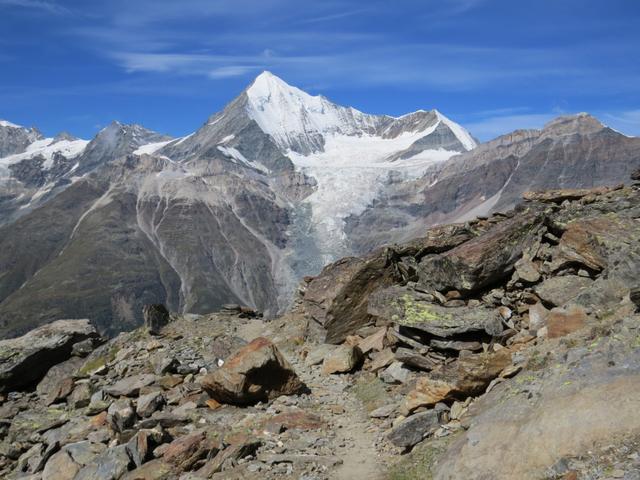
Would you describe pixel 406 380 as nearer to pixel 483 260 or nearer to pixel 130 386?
pixel 483 260

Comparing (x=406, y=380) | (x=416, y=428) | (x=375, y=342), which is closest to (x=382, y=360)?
A: (x=375, y=342)

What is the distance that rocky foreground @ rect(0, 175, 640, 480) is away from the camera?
46.2 feet

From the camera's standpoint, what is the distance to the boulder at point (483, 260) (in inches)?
959

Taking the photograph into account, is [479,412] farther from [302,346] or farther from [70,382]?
[70,382]

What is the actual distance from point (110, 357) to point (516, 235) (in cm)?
2291

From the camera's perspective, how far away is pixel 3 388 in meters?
32.9

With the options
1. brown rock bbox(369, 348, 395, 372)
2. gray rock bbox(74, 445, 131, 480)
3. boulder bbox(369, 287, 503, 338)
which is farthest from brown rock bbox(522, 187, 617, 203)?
gray rock bbox(74, 445, 131, 480)

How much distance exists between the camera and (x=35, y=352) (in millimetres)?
34688

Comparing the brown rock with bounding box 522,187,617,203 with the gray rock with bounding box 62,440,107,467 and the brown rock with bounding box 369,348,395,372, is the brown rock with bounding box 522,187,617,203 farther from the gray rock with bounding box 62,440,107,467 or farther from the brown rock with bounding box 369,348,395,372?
the gray rock with bounding box 62,440,107,467

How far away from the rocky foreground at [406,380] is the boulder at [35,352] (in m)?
0.12

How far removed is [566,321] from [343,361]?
10.4m

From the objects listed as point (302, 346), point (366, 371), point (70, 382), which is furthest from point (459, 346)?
point (70, 382)

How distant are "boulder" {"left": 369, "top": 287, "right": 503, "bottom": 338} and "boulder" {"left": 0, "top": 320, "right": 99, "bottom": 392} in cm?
2118

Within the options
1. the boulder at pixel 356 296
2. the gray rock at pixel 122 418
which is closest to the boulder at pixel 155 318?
the boulder at pixel 356 296
